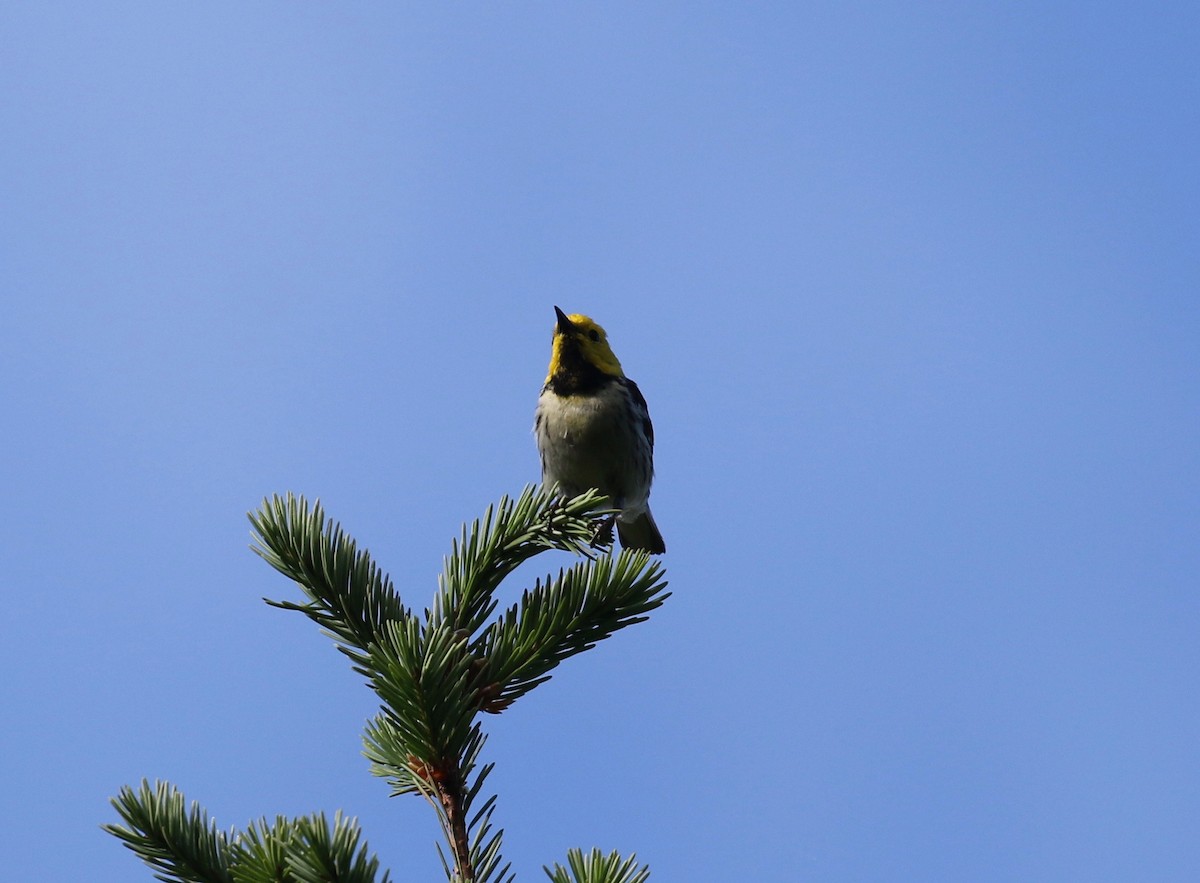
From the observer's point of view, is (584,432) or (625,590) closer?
(625,590)

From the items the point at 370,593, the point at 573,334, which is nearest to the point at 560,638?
the point at 370,593

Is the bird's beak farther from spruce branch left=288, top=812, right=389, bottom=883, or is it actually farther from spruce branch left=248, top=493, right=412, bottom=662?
spruce branch left=288, top=812, right=389, bottom=883

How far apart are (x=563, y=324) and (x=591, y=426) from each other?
1.07 meters

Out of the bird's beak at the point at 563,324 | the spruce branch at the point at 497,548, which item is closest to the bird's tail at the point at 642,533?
the bird's beak at the point at 563,324

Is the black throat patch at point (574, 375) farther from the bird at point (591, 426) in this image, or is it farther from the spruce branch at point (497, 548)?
the spruce branch at point (497, 548)

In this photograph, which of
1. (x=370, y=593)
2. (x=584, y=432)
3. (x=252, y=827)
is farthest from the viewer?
(x=584, y=432)

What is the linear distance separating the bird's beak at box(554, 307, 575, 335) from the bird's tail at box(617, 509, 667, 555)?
1.58m

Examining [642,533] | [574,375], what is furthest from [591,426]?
[642,533]

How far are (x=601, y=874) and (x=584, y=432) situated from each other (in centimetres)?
533

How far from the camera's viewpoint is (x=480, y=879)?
195cm

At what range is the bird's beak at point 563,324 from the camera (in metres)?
7.84

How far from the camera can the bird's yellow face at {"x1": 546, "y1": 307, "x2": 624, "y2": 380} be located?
7.89 metres

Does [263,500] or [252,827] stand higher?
[263,500]

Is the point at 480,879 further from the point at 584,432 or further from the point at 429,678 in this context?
the point at 584,432
